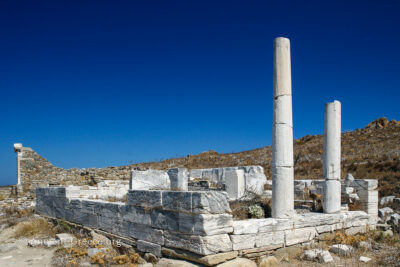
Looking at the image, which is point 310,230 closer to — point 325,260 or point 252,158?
point 325,260

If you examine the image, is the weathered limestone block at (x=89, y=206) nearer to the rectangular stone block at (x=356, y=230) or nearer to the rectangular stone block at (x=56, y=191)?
the rectangular stone block at (x=56, y=191)

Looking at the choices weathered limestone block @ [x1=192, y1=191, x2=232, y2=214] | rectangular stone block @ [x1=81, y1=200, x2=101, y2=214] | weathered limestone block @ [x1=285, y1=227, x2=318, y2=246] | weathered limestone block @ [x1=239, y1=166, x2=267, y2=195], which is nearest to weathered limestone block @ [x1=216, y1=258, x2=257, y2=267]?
weathered limestone block @ [x1=192, y1=191, x2=232, y2=214]

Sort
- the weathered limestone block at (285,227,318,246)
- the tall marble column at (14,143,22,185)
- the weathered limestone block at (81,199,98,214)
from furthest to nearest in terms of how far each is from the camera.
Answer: the tall marble column at (14,143,22,185) < the weathered limestone block at (81,199,98,214) < the weathered limestone block at (285,227,318,246)

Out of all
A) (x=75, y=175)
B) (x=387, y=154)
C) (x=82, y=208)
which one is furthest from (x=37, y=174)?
(x=387, y=154)

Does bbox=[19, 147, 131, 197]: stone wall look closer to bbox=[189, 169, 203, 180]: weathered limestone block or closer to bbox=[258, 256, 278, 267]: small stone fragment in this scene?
bbox=[189, 169, 203, 180]: weathered limestone block

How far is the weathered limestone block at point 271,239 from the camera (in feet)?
22.4

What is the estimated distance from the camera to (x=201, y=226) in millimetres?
6031

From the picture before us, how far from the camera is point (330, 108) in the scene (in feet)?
30.4

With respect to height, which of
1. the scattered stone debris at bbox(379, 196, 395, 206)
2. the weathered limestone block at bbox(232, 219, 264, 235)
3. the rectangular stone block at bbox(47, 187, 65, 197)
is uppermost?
the rectangular stone block at bbox(47, 187, 65, 197)

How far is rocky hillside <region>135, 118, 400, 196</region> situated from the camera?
18.2 meters

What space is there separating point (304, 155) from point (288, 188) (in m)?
19.4

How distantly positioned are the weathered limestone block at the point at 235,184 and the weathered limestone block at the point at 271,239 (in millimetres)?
2649

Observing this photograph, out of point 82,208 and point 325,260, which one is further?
point 82,208

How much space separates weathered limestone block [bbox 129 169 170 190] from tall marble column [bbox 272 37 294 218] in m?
4.60
